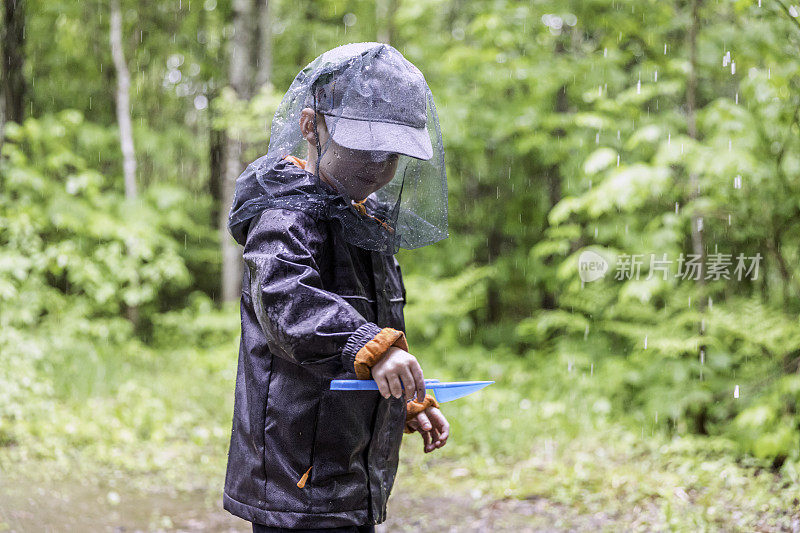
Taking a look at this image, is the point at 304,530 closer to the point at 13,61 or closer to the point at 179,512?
the point at 179,512

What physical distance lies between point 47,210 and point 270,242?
25.5ft

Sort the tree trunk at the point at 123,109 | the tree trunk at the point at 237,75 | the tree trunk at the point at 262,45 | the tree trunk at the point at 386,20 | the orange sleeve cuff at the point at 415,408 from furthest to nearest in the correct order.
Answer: the tree trunk at the point at 123,109, the tree trunk at the point at 262,45, the tree trunk at the point at 237,75, the tree trunk at the point at 386,20, the orange sleeve cuff at the point at 415,408

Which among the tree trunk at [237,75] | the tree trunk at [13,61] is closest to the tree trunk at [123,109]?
the tree trunk at [13,61]

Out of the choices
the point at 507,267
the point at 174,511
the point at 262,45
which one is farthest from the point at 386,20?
the point at 174,511

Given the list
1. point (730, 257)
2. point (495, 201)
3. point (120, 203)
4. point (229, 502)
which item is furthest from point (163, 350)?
point (229, 502)

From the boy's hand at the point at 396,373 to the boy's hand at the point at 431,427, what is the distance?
2.34ft

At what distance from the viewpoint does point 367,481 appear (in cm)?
199

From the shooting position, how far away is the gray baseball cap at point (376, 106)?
184 cm

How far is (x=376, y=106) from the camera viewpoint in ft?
6.07

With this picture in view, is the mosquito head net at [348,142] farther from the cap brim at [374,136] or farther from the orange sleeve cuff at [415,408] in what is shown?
the orange sleeve cuff at [415,408]

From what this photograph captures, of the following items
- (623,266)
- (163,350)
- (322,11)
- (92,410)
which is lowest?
(163,350)

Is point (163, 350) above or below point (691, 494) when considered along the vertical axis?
below

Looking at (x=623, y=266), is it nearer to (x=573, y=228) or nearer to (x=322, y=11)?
(x=573, y=228)

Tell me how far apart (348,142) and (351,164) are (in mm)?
69
